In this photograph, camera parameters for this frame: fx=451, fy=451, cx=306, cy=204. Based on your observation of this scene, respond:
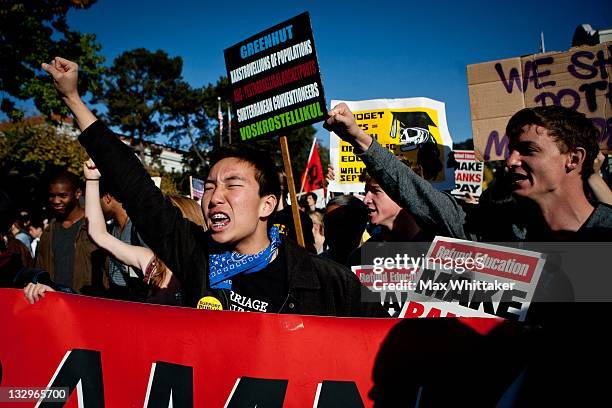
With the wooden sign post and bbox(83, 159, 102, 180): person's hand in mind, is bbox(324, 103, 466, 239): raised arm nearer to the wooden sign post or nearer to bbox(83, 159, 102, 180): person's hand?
the wooden sign post

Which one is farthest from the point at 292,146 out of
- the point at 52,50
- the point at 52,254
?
the point at 52,254

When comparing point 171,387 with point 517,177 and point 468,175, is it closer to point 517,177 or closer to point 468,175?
point 517,177

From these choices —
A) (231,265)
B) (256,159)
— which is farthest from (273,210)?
(231,265)

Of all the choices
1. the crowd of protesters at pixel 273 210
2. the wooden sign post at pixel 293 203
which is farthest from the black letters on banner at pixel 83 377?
the wooden sign post at pixel 293 203

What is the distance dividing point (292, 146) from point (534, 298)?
132ft

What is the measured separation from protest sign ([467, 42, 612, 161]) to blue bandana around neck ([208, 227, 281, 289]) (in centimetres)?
219

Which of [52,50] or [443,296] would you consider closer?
[443,296]

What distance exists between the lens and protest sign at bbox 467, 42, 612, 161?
3.16m

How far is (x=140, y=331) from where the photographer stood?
1834mm

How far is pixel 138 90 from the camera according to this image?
4150 cm

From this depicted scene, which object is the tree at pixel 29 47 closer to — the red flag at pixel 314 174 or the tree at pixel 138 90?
the red flag at pixel 314 174

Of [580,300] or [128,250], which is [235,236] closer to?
[128,250]

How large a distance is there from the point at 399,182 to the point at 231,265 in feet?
2.91

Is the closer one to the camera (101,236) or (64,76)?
(64,76)
